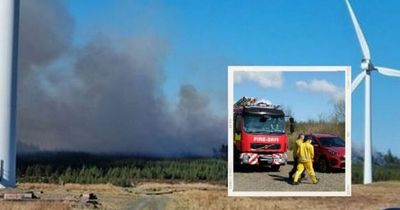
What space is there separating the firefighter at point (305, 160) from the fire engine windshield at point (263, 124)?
1.00 metres

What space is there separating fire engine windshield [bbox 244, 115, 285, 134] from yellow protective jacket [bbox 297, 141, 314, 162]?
Answer: 957mm

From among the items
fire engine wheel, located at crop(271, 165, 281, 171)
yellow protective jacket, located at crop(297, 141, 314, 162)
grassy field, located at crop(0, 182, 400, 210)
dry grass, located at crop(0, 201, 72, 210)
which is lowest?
dry grass, located at crop(0, 201, 72, 210)

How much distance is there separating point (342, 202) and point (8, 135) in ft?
60.1

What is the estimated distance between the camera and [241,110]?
27078 millimetres

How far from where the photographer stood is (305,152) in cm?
2770

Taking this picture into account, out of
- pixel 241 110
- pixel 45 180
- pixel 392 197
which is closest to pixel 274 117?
pixel 241 110

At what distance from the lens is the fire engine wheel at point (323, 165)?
1077 inches

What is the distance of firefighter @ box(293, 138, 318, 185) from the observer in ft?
90.5

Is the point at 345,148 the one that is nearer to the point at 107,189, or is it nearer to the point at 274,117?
the point at 274,117

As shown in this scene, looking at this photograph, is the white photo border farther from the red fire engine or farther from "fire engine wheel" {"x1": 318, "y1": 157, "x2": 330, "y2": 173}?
the red fire engine

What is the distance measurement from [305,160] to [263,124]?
215 cm

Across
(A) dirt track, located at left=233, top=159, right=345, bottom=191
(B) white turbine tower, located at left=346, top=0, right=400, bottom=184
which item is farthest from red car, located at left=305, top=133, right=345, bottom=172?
(B) white turbine tower, located at left=346, top=0, right=400, bottom=184

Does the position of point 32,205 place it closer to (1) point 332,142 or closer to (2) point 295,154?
(2) point 295,154

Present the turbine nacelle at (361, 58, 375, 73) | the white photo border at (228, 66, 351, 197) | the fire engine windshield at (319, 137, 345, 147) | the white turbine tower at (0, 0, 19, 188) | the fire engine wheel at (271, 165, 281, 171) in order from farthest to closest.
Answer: the turbine nacelle at (361, 58, 375, 73) < the white turbine tower at (0, 0, 19, 188) < the fire engine wheel at (271, 165, 281, 171) < the fire engine windshield at (319, 137, 345, 147) < the white photo border at (228, 66, 351, 197)
